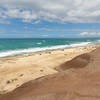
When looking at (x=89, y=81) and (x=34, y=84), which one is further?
(x=34, y=84)

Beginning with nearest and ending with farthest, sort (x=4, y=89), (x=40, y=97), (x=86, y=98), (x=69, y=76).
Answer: (x=86, y=98) < (x=40, y=97) < (x=69, y=76) < (x=4, y=89)

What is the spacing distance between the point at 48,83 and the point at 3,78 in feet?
21.9

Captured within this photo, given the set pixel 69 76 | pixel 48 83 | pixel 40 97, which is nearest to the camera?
pixel 40 97

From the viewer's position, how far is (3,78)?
10.3 m

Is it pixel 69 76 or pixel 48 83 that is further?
pixel 69 76

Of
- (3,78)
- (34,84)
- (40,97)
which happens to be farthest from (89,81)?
(3,78)

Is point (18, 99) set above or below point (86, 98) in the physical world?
below

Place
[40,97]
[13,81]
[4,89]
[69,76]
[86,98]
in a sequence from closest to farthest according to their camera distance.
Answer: [86,98] < [40,97] < [69,76] < [4,89] < [13,81]

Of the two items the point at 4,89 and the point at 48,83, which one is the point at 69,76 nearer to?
the point at 48,83

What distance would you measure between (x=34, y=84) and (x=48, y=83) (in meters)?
0.64

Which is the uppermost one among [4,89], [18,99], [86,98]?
[86,98]

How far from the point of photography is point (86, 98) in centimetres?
349

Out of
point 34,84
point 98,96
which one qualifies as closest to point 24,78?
point 34,84

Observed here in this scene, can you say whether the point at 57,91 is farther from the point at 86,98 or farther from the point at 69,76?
the point at 69,76
